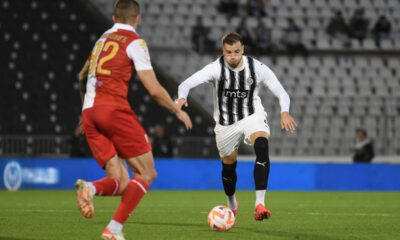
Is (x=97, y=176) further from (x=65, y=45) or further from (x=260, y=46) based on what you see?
(x=260, y=46)

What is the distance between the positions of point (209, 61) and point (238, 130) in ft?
43.3

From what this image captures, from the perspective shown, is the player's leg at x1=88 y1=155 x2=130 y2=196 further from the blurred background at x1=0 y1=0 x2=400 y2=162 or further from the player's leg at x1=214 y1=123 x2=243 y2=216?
the blurred background at x1=0 y1=0 x2=400 y2=162

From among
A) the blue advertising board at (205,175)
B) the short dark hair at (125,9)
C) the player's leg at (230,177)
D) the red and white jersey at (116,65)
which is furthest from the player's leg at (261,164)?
the blue advertising board at (205,175)

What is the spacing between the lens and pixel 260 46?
2133cm

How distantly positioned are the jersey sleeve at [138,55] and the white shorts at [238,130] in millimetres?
2524

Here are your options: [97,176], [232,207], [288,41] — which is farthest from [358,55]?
[232,207]

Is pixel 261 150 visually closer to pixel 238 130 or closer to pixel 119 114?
pixel 238 130

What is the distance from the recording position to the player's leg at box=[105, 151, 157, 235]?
548 cm

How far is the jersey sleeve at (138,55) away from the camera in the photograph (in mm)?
5516

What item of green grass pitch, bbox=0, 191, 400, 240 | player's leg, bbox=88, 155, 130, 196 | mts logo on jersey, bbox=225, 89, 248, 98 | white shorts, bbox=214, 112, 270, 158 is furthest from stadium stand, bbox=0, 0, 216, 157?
player's leg, bbox=88, 155, 130, 196

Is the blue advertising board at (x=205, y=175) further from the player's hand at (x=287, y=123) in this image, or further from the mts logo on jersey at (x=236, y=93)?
the player's hand at (x=287, y=123)

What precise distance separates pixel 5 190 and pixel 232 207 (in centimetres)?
911

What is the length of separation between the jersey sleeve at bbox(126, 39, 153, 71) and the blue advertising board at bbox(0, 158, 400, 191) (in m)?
11.1

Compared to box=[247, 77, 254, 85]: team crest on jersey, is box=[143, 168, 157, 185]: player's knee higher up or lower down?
lower down
